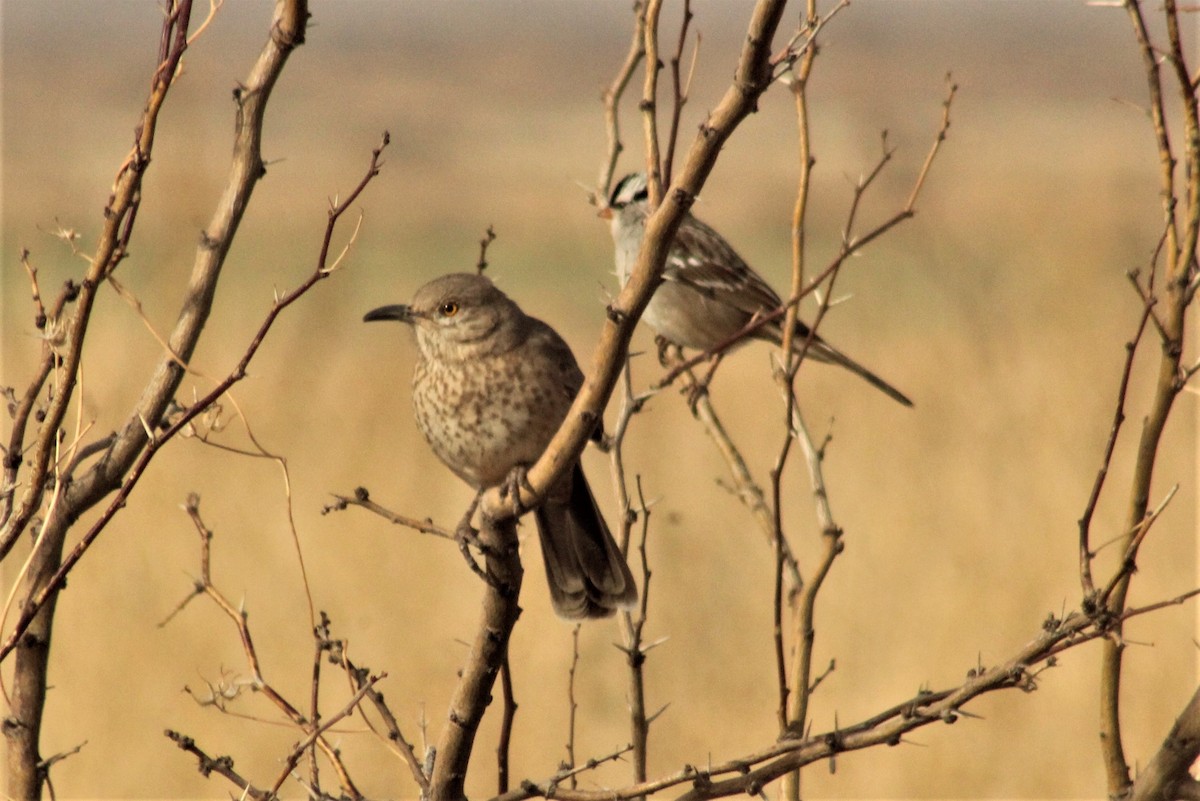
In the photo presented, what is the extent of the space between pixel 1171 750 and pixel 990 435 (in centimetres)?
505

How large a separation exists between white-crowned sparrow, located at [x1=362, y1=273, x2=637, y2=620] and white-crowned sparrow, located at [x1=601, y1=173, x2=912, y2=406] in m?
3.18

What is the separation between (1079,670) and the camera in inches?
267

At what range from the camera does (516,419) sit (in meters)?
3.73

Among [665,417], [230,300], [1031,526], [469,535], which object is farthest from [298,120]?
[469,535]

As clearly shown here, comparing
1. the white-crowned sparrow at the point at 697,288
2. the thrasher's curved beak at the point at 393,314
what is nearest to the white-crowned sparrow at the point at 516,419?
the thrasher's curved beak at the point at 393,314

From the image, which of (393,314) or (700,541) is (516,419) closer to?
(393,314)

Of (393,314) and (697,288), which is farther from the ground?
(697,288)

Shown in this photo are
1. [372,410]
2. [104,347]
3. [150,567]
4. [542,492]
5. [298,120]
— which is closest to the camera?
[542,492]

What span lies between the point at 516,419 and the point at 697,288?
3609 mm

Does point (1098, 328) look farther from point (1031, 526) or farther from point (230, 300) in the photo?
point (230, 300)

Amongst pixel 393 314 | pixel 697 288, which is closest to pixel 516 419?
pixel 393 314

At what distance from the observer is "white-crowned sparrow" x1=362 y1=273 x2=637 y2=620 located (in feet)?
12.0

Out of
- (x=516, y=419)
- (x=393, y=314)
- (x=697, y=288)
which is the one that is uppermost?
(x=697, y=288)

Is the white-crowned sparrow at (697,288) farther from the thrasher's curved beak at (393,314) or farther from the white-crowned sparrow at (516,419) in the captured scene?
the white-crowned sparrow at (516,419)
